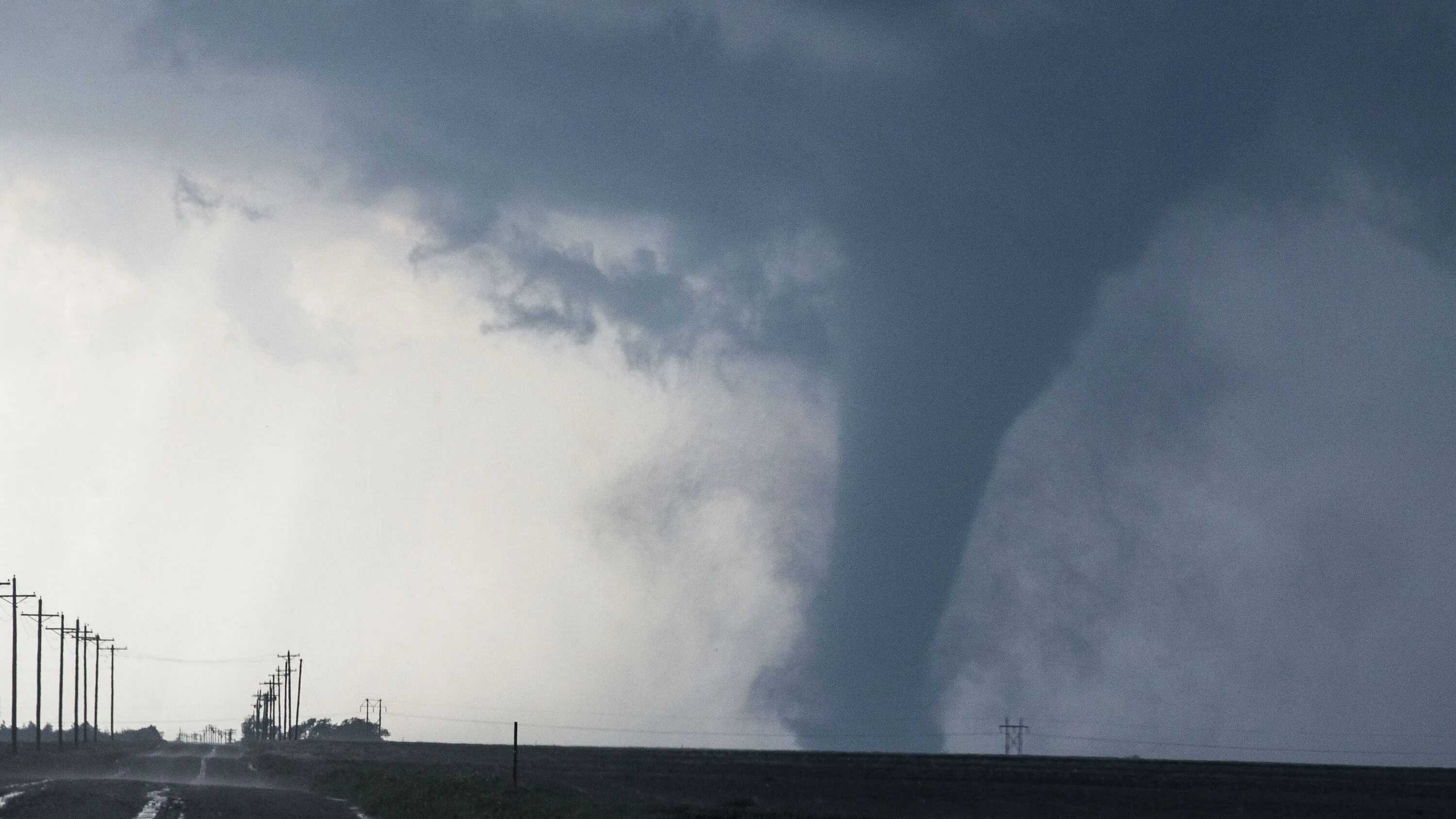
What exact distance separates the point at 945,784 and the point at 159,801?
165ft

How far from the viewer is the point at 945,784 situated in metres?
86.1

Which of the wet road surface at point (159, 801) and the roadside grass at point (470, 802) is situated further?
the roadside grass at point (470, 802)

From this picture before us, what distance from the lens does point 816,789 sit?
76.9 metres

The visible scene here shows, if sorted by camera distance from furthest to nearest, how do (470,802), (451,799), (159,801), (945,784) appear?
(945,784) → (451,799) → (470,802) → (159,801)

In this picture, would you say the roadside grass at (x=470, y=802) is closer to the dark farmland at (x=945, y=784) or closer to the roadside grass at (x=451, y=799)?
the roadside grass at (x=451, y=799)

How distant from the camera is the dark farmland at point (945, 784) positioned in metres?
64.6

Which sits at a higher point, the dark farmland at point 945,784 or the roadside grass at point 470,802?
the roadside grass at point 470,802

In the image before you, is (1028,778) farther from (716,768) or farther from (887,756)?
(887,756)

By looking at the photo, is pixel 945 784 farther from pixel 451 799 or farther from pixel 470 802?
pixel 470 802

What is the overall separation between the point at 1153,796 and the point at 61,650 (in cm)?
11948

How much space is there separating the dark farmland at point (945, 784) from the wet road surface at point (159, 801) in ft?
37.9

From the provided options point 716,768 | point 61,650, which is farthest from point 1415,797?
point 61,650

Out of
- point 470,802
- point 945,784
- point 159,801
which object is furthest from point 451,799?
point 945,784

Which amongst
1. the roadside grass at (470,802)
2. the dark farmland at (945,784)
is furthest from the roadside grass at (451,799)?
the dark farmland at (945,784)
